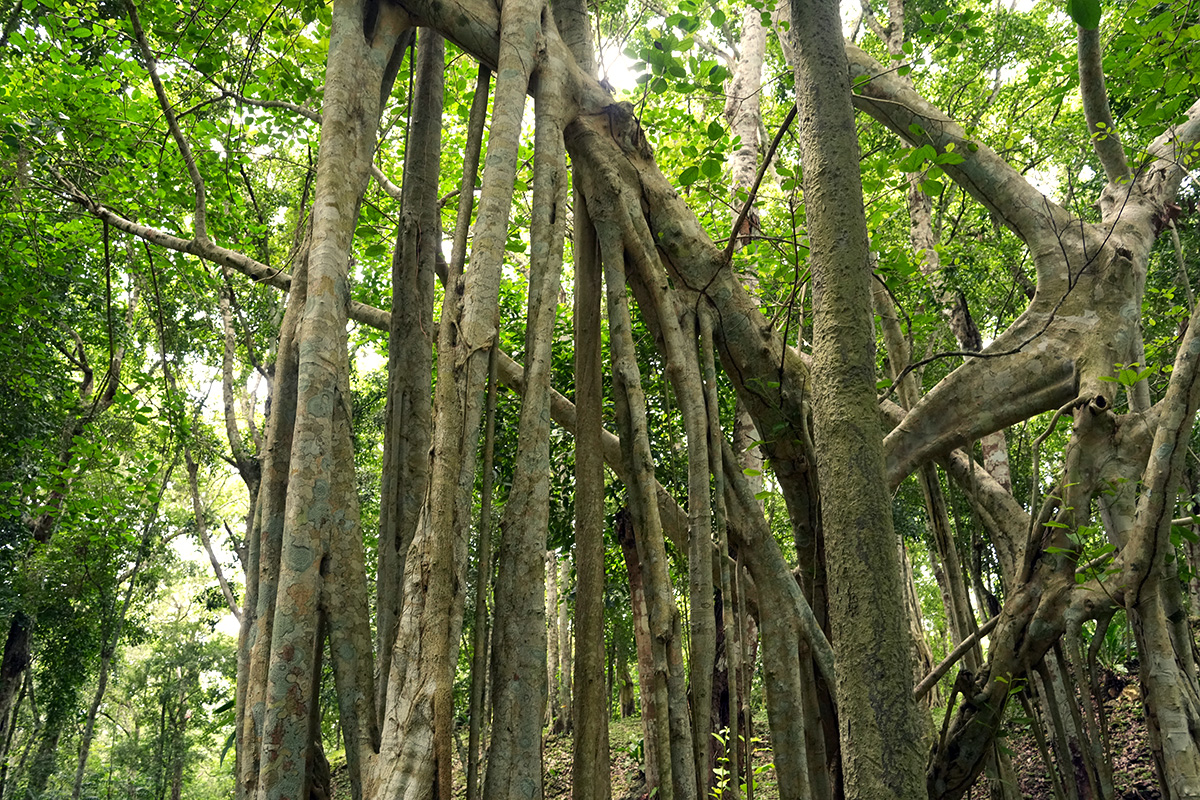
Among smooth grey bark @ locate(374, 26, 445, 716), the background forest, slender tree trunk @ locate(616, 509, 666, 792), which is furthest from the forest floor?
smooth grey bark @ locate(374, 26, 445, 716)

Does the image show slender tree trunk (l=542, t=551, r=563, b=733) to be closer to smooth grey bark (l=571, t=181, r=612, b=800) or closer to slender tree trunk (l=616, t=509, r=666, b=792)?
slender tree trunk (l=616, t=509, r=666, b=792)

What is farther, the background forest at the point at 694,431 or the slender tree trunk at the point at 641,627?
the slender tree trunk at the point at 641,627

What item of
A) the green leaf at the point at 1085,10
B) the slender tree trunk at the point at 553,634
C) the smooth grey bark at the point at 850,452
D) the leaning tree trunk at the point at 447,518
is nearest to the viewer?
the green leaf at the point at 1085,10

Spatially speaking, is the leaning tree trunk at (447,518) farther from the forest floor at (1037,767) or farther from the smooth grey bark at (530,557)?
the forest floor at (1037,767)

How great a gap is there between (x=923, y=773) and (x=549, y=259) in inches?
81.8

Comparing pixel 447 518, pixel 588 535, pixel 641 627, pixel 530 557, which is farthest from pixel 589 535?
pixel 641 627

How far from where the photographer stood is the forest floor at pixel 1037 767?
5918 millimetres

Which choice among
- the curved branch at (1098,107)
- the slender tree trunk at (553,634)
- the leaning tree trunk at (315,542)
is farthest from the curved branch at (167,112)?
the slender tree trunk at (553,634)

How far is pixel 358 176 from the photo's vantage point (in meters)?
2.79

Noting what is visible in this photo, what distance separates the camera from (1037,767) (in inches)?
272

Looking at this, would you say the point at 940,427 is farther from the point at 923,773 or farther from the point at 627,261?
the point at 923,773

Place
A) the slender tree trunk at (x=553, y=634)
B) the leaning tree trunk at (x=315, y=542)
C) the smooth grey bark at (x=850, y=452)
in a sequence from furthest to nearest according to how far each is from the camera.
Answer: the slender tree trunk at (x=553, y=634) → the leaning tree trunk at (x=315, y=542) → the smooth grey bark at (x=850, y=452)

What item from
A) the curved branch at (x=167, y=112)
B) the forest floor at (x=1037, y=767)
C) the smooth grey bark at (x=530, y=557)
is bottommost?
the forest floor at (x=1037, y=767)

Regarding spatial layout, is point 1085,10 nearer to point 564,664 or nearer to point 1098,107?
point 1098,107
